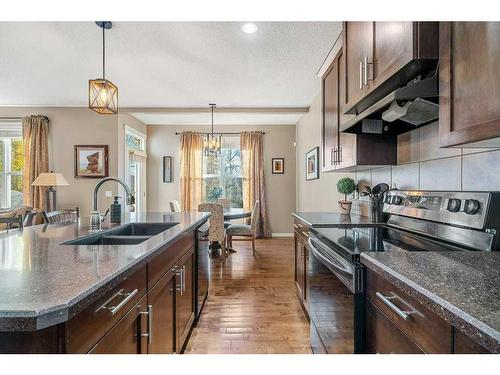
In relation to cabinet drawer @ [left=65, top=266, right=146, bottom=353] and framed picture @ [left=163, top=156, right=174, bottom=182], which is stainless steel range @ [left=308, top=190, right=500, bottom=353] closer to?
cabinet drawer @ [left=65, top=266, right=146, bottom=353]

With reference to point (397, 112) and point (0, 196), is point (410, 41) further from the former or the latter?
point (0, 196)

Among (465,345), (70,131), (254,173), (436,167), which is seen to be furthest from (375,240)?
(70,131)

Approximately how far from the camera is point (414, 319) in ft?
2.53

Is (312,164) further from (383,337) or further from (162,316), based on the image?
(383,337)

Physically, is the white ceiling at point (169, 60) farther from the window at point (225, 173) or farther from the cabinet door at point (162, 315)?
the cabinet door at point (162, 315)

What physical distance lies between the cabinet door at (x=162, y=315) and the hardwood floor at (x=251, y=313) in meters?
0.59

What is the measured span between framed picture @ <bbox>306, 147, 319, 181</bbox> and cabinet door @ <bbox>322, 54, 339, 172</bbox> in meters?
1.61

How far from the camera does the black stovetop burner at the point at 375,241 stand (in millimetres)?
1308

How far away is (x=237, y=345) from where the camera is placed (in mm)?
2023

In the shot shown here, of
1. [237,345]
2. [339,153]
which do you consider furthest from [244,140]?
[237,345]

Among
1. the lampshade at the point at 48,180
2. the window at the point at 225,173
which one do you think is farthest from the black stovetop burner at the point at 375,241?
the window at the point at 225,173

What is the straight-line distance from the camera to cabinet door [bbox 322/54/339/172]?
7.85ft

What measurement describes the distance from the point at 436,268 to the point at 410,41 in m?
0.96

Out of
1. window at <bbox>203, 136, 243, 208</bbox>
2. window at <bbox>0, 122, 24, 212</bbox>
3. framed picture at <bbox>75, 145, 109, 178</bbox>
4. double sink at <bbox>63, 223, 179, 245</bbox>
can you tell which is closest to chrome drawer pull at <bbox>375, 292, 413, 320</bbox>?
double sink at <bbox>63, 223, 179, 245</bbox>
